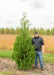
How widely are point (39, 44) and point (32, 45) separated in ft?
1.35

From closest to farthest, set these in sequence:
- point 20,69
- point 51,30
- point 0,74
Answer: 1. point 0,74
2. point 20,69
3. point 51,30

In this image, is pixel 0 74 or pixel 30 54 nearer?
pixel 0 74

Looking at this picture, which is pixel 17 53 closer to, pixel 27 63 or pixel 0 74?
pixel 27 63

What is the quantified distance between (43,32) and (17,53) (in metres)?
87.8

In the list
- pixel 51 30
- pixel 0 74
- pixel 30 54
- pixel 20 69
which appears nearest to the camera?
pixel 0 74

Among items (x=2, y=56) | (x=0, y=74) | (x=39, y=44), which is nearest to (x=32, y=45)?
(x=39, y=44)

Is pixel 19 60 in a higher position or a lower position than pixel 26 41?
lower

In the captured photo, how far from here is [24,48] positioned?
6934 mm

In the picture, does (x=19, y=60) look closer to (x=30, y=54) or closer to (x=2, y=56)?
(x=30, y=54)

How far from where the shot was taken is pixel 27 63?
6.97 metres

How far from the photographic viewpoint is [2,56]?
11312mm

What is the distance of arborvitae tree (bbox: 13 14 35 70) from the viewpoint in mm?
6889

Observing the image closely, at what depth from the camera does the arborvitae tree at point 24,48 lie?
689 cm

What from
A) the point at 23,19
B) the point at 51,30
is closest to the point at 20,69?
the point at 23,19
